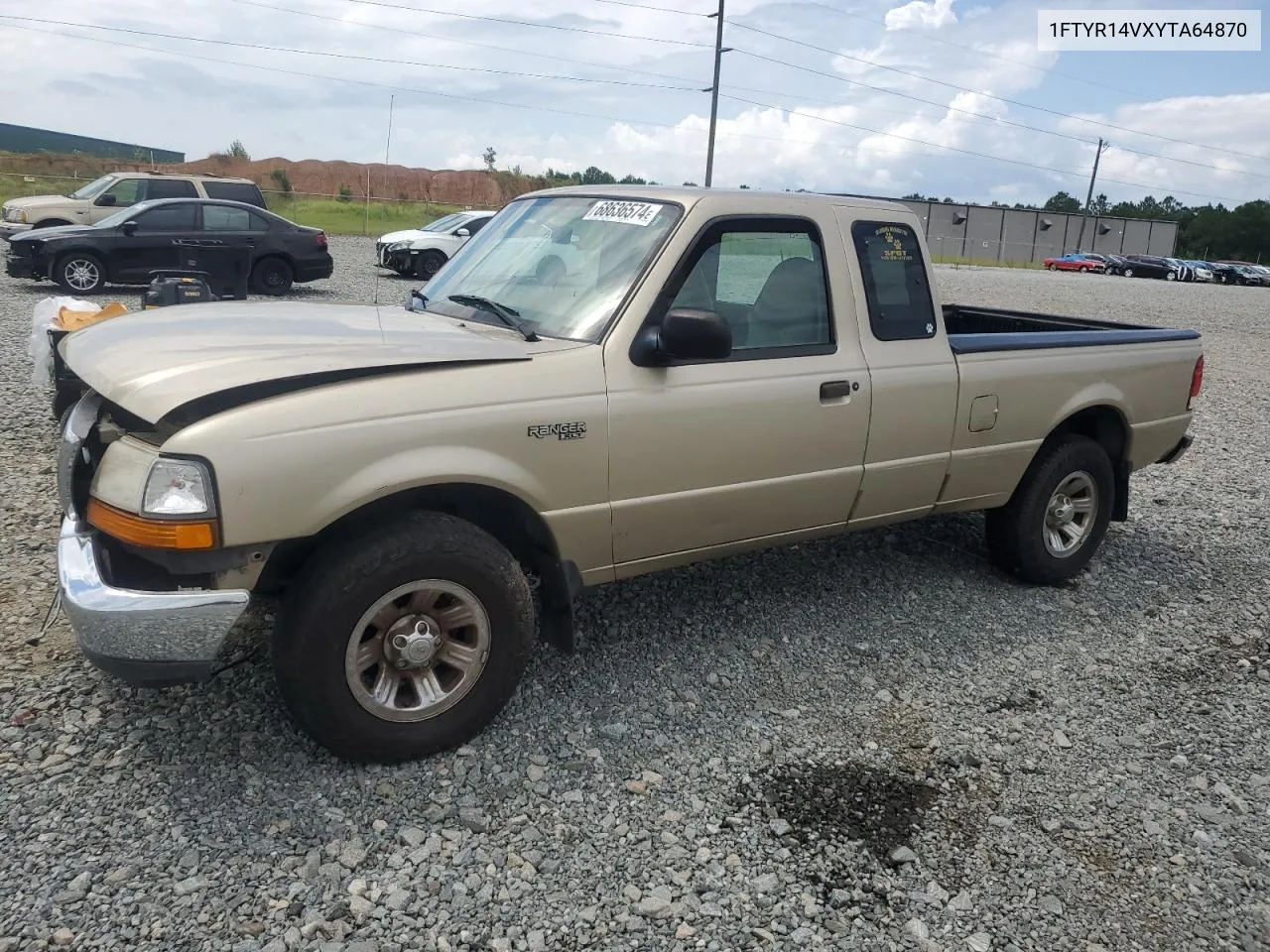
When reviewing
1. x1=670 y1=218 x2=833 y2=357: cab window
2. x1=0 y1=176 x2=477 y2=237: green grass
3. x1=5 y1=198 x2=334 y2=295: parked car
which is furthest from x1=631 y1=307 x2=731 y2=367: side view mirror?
x1=0 y1=176 x2=477 y2=237: green grass

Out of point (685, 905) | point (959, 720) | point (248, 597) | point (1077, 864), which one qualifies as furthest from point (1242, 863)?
point (248, 597)

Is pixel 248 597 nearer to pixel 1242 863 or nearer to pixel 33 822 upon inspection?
pixel 33 822

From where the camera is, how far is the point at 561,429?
332 cm

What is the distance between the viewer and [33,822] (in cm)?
282

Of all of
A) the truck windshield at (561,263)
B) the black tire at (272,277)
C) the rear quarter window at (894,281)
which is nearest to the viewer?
the truck windshield at (561,263)

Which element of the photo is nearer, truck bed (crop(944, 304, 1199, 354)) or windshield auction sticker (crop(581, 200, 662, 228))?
windshield auction sticker (crop(581, 200, 662, 228))

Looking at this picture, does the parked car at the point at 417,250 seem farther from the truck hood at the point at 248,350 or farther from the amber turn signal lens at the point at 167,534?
the amber turn signal lens at the point at 167,534

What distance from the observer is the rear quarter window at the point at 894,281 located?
4273mm

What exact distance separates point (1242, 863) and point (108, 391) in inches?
151

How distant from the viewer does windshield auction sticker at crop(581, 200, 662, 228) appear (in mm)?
3861

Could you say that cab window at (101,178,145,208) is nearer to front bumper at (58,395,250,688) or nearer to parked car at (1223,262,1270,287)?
front bumper at (58,395,250,688)

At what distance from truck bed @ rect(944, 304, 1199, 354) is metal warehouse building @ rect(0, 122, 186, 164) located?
5854 centimetres

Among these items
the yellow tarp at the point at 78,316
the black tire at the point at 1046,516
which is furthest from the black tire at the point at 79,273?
the black tire at the point at 1046,516

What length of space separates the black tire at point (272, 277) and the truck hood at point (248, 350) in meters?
12.5
